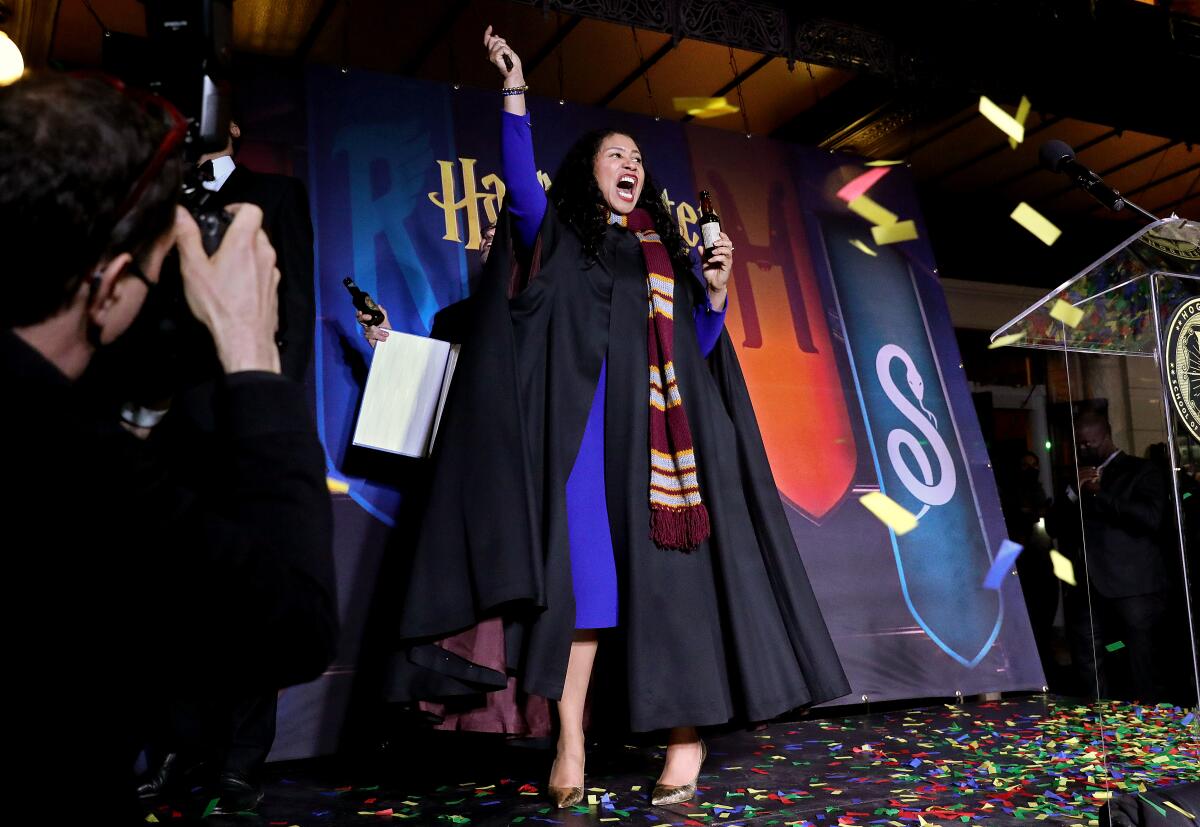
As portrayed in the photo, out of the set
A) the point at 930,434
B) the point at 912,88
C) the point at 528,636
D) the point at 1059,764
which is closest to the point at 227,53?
the point at 528,636

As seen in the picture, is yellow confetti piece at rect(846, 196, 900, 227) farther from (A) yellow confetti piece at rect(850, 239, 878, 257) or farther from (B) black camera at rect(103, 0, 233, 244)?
(B) black camera at rect(103, 0, 233, 244)

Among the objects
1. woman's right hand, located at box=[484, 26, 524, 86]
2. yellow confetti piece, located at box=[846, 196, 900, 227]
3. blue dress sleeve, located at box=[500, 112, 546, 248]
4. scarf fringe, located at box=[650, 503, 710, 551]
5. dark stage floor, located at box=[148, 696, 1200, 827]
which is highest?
yellow confetti piece, located at box=[846, 196, 900, 227]

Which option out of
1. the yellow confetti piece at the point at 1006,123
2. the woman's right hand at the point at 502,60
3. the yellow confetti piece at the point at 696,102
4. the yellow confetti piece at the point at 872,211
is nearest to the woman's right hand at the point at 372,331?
the woman's right hand at the point at 502,60

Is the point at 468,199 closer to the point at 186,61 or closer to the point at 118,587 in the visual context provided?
the point at 186,61

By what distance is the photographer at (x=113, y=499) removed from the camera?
0.62 m

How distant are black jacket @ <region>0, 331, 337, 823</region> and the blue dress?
1498mm

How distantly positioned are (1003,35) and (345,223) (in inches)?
125

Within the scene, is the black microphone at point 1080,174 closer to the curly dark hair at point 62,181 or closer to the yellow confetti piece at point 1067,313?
the yellow confetti piece at point 1067,313

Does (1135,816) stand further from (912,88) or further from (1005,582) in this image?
(912,88)

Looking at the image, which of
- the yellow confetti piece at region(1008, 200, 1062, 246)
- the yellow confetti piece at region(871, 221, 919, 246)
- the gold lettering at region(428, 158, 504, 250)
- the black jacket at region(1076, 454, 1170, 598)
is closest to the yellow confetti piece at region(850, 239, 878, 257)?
the yellow confetti piece at region(871, 221, 919, 246)

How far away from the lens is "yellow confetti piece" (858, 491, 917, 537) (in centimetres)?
374

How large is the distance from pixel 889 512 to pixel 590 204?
6.56 ft

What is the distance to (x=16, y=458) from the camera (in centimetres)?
61

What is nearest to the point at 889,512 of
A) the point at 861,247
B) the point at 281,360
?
the point at 861,247
